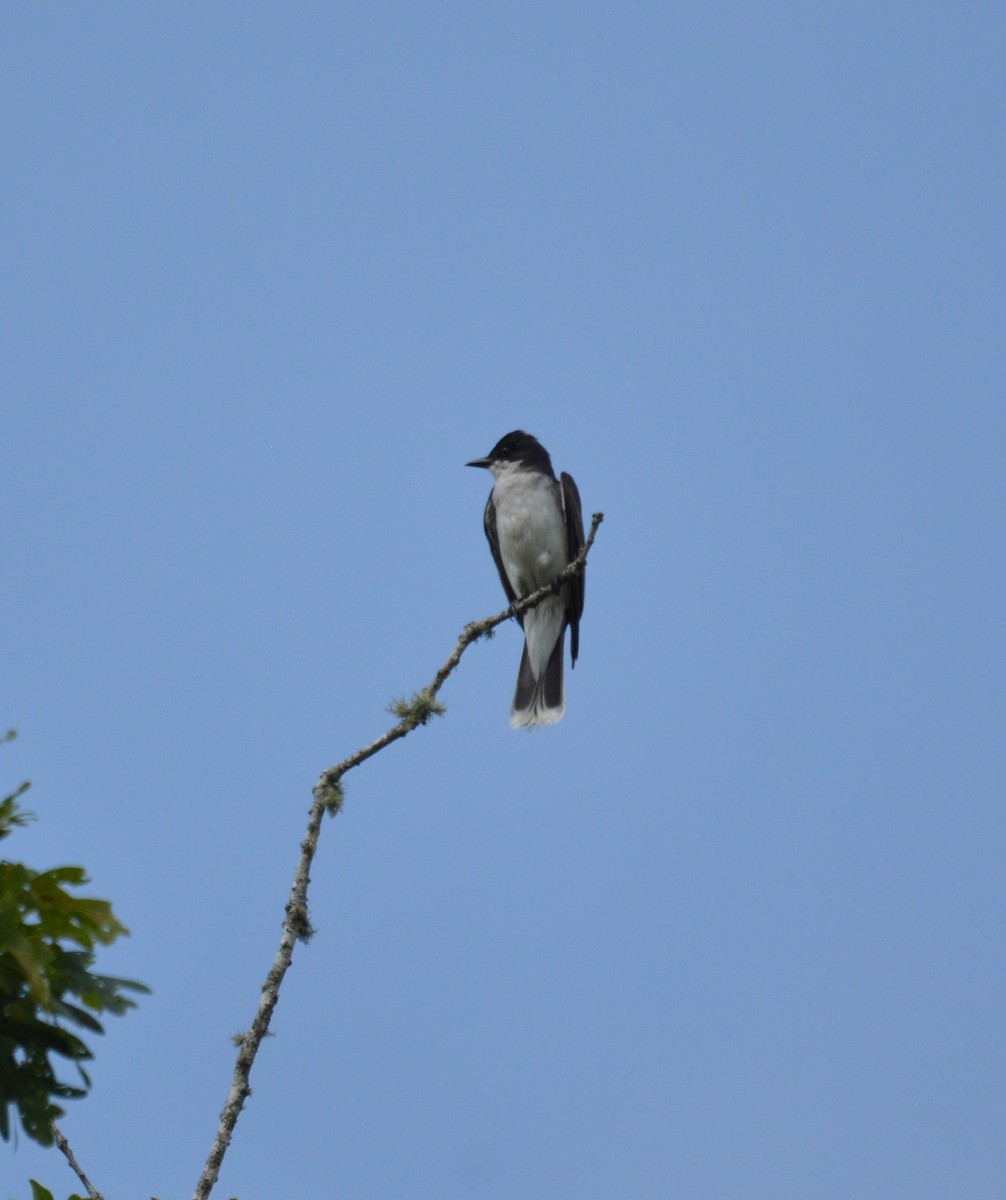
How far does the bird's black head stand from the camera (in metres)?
11.4

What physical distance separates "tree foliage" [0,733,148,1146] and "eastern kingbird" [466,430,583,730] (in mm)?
6950

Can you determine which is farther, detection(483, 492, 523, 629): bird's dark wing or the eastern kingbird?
detection(483, 492, 523, 629): bird's dark wing

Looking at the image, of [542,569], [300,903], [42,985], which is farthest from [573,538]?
[42,985]

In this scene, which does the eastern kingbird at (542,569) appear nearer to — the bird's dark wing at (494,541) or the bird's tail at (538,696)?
the bird's tail at (538,696)

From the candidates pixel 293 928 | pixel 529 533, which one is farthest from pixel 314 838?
pixel 529 533

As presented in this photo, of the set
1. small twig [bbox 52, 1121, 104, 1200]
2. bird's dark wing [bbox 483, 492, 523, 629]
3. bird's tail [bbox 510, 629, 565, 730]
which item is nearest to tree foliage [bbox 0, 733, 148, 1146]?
small twig [bbox 52, 1121, 104, 1200]

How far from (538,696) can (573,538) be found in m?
1.21

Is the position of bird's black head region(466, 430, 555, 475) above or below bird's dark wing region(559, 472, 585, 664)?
above

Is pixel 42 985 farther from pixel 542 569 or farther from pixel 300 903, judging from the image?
pixel 542 569

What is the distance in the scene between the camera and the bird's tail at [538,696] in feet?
33.8

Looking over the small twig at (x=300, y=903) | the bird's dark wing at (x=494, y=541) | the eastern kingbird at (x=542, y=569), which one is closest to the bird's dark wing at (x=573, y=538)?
the eastern kingbird at (x=542, y=569)

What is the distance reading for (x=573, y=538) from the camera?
34.7 ft

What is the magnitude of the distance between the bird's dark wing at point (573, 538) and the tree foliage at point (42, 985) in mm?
7200

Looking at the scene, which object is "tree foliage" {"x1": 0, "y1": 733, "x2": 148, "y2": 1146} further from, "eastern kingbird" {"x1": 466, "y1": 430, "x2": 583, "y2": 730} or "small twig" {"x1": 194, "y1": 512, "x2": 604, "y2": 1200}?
"eastern kingbird" {"x1": 466, "y1": 430, "x2": 583, "y2": 730}
